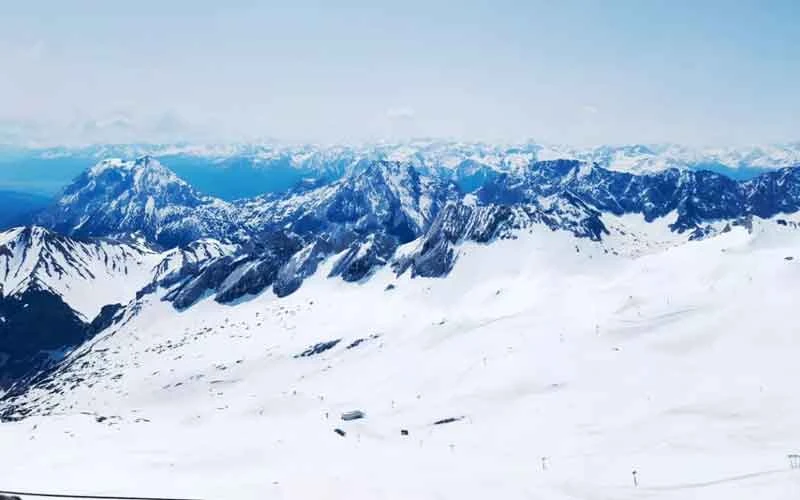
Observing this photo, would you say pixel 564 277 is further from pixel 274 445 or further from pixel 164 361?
pixel 274 445

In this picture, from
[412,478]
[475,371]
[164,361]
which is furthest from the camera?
[164,361]

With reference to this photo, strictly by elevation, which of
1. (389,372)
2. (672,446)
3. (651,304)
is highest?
(672,446)

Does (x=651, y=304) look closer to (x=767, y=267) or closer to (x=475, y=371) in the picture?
(x=767, y=267)

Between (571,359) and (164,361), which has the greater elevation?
(571,359)

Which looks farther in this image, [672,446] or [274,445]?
[274,445]

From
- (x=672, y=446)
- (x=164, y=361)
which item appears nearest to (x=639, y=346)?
(x=672, y=446)

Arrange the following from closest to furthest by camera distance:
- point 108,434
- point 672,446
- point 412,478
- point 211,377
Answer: point 412,478 → point 672,446 → point 108,434 → point 211,377
